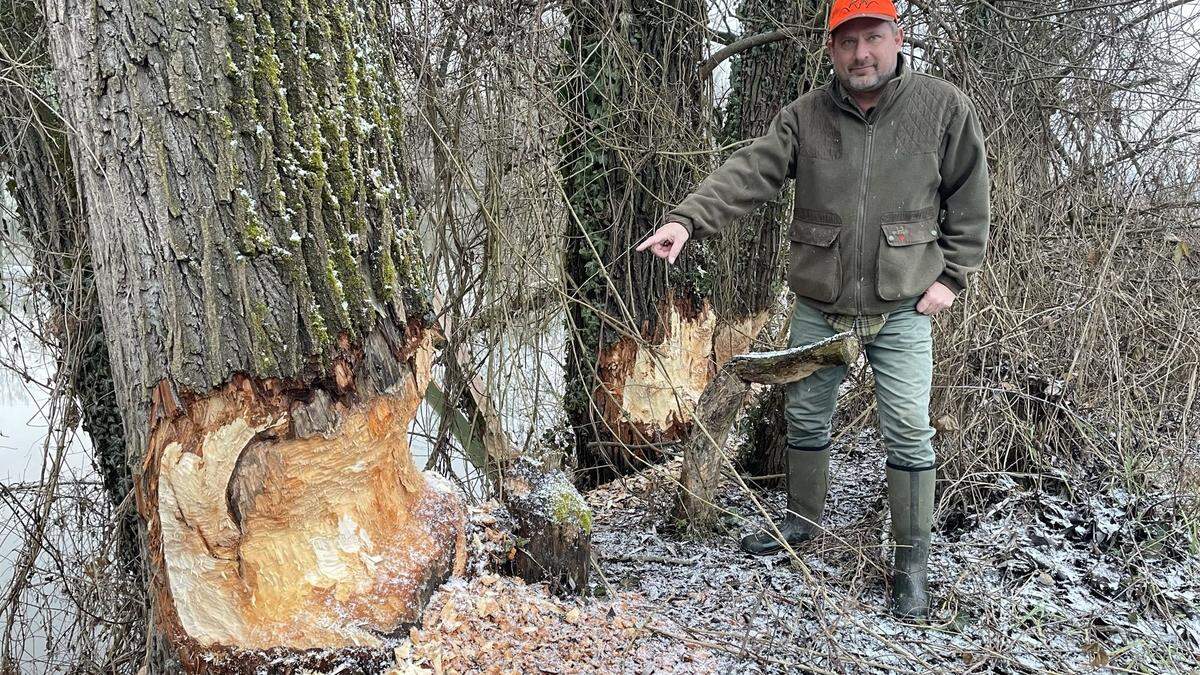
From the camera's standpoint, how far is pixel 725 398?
3039 millimetres

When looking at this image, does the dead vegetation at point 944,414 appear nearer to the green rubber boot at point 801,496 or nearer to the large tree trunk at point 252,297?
the green rubber boot at point 801,496

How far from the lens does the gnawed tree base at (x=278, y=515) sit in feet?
6.48

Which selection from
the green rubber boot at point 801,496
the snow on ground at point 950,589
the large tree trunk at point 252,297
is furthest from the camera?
the green rubber boot at point 801,496

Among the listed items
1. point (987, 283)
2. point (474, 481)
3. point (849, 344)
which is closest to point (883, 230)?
point (849, 344)

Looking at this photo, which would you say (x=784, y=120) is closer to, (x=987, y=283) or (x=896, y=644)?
(x=987, y=283)

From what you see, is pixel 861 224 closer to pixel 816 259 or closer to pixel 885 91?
pixel 816 259

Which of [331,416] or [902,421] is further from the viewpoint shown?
[902,421]

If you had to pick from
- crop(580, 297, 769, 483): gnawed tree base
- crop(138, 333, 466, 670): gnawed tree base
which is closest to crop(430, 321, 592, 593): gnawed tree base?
crop(138, 333, 466, 670): gnawed tree base

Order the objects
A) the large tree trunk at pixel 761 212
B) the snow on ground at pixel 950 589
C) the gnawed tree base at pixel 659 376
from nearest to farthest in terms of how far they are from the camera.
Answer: the snow on ground at pixel 950 589 → the large tree trunk at pixel 761 212 → the gnawed tree base at pixel 659 376

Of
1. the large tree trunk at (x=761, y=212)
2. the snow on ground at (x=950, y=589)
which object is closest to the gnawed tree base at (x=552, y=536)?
the snow on ground at (x=950, y=589)

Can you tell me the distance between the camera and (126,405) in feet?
6.84

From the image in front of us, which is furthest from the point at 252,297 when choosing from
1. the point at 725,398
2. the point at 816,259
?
the point at 816,259

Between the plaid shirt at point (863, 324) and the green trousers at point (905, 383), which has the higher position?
the plaid shirt at point (863, 324)

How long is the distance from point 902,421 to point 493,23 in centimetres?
236
